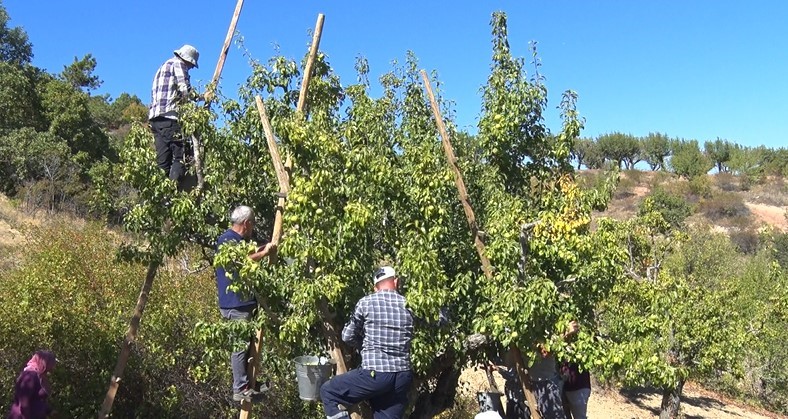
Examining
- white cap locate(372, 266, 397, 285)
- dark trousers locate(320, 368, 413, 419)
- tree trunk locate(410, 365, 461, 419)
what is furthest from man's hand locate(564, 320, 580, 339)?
tree trunk locate(410, 365, 461, 419)

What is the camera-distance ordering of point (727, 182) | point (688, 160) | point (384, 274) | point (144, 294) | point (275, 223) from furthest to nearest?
point (688, 160), point (727, 182), point (144, 294), point (275, 223), point (384, 274)

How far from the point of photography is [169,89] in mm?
5285

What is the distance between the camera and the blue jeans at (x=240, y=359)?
4.73 metres

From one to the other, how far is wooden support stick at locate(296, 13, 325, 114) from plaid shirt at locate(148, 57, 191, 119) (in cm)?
95

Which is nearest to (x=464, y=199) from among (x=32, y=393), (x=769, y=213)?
(x=32, y=393)

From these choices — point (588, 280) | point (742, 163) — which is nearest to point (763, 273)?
point (588, 280)

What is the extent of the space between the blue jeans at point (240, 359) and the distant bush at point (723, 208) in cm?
4212

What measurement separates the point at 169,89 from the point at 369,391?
2.87 metres

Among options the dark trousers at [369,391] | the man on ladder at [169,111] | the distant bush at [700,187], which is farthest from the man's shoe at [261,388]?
the distant bush at [700,187]

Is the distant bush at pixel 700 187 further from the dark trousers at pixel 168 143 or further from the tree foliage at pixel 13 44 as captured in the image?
the dark trousers at pixel 168 143

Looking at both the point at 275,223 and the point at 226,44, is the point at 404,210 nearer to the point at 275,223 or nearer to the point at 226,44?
the point at 275,223

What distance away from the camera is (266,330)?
4691 millimetres

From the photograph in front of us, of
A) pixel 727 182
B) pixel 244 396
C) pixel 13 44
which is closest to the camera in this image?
pixel 244 396

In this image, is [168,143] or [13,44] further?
[13,44]
